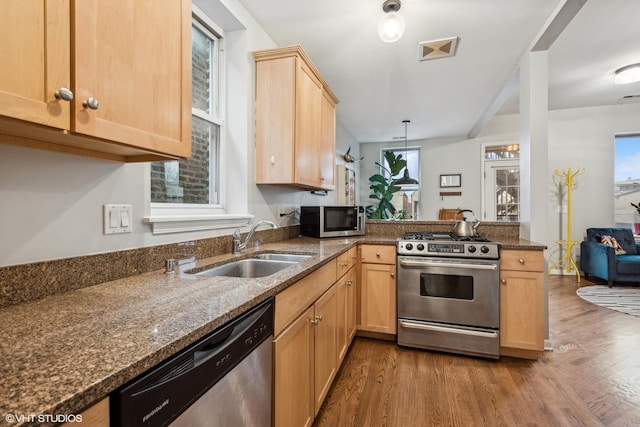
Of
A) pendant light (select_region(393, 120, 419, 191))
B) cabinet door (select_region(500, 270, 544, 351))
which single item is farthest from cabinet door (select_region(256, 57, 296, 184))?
pendant light (select_region(393, 120, 419, 191))

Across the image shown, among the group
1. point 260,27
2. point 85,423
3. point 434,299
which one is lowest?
point 434,299

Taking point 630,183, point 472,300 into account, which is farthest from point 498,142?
point 472,300

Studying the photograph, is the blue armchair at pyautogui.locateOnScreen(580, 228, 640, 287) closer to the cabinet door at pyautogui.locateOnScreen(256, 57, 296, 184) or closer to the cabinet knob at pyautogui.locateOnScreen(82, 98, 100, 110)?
the cabinet door at pyautogui.locateOnScreen(256, 57, 296, 184)

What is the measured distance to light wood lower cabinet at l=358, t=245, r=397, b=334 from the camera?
265cm

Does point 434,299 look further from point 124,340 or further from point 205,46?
point 205,46

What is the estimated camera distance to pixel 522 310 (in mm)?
2348

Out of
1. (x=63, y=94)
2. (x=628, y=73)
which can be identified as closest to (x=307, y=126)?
(x=63, y=94)

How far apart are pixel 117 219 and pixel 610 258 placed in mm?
5697

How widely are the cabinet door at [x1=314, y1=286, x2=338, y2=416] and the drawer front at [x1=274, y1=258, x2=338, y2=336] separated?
0.24ft

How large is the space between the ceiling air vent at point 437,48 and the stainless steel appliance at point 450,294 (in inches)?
66.7

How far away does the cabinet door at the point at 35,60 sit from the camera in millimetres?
652

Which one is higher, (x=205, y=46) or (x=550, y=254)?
(x=205, y=46)

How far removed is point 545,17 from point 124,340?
3237 mm

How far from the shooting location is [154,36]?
3.41 ft
